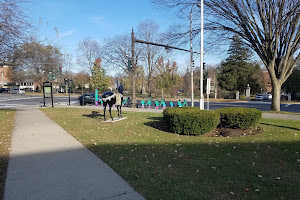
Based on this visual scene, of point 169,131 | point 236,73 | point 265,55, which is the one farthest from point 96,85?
point 169,131

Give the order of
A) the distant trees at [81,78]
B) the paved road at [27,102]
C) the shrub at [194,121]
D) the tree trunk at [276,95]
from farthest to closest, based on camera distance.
Answer: the distant trees at [81,78]
the paved road at [27,102]
the tree trunk at [276,95]
the shrub at [194,121]

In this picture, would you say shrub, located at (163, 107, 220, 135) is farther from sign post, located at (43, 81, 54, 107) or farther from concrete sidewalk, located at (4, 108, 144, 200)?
sign post, located at (43, 81, 54, 107)

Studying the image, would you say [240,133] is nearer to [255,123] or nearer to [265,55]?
[255,123]

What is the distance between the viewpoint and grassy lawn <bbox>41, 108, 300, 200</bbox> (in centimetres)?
357

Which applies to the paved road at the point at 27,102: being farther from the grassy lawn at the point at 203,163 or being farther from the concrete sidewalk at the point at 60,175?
the grassy lawn at the point at 203,163

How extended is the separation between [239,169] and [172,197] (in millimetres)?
1939

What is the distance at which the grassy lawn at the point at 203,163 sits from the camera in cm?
357

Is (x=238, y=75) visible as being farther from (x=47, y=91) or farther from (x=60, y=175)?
(x=60, y=175)

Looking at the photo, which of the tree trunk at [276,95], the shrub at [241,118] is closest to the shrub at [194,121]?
the shrub at [241,118]

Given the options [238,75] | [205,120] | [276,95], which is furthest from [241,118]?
[238,75]

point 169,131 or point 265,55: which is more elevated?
point 265,55

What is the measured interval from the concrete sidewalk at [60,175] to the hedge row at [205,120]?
3.38 metres

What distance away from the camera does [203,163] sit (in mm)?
→ 4867

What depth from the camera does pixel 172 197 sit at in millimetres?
3344
